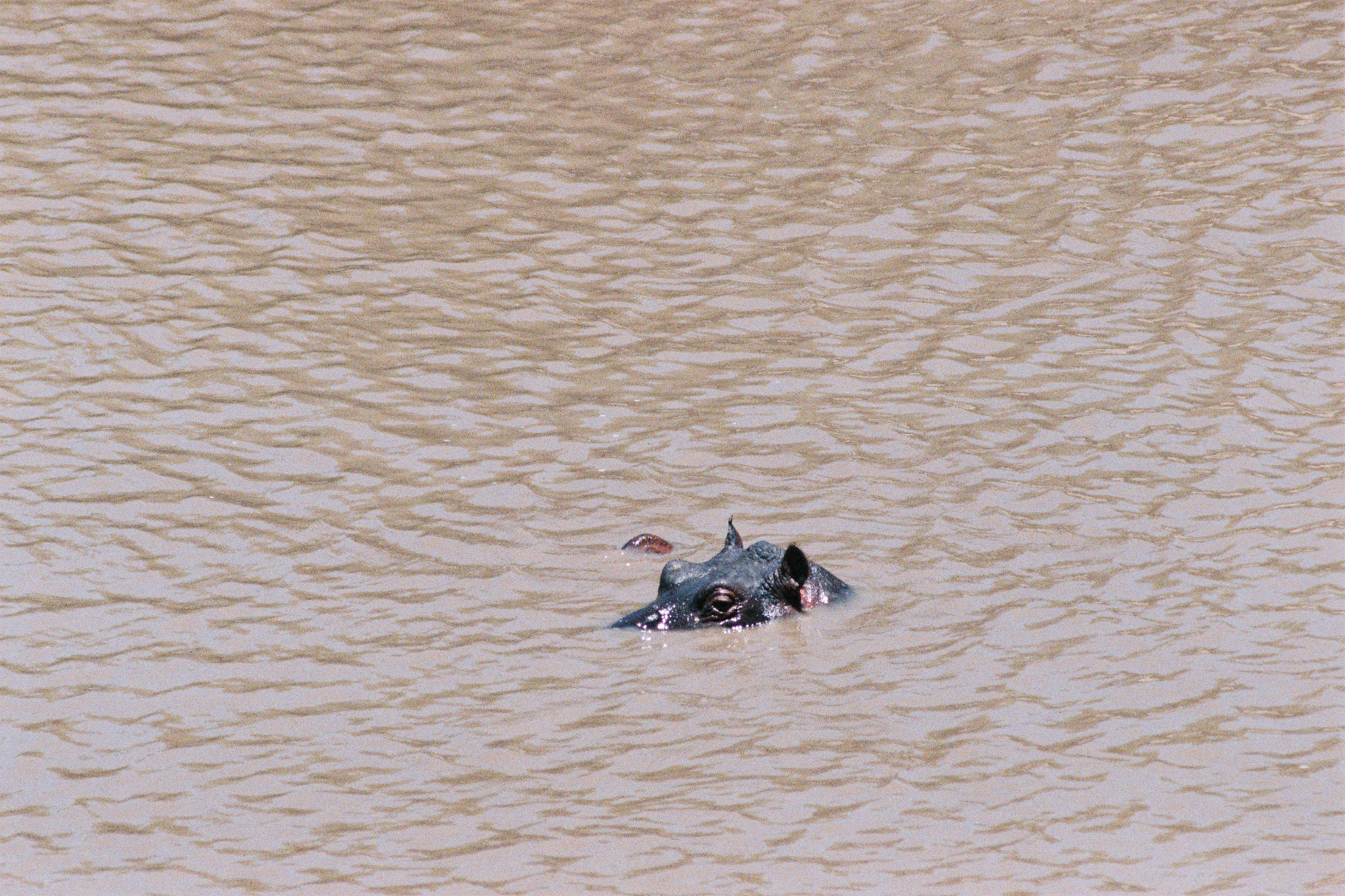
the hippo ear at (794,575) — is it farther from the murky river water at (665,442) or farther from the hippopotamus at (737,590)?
the murky river water at (665,442)

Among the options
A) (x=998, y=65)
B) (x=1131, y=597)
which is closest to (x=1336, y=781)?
(x=1131, y=597)

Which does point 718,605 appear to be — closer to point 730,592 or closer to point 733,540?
point 730,592

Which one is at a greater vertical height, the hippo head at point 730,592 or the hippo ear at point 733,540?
the hippo ear at point 733,540

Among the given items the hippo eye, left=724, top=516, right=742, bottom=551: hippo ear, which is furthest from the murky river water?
left=724, top=516, right=742, bottom=551: hippo ear

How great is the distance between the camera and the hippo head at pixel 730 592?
1232 centimetres

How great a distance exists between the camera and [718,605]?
1241 centimetres

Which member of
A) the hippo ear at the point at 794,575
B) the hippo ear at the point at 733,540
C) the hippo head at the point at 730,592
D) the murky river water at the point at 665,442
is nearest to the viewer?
the murky river water at the point at 665,442

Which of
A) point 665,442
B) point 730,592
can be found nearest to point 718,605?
point 730,592

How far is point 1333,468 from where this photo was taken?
13.9m

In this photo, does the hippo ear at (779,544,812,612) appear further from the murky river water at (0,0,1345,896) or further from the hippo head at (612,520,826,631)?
the murky river water at (0,0,1345,896)

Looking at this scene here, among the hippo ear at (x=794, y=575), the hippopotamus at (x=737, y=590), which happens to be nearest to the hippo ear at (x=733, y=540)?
the hippopotamus at (x=737, y=590)

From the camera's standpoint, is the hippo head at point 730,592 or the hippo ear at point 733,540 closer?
the hippo head at point 730,592

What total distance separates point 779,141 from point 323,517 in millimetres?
7803

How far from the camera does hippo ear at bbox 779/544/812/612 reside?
1213 centimetres
